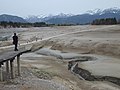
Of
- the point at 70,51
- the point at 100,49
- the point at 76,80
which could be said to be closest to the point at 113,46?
the point at 100,49

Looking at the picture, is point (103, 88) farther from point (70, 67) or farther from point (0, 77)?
point (70, 67)

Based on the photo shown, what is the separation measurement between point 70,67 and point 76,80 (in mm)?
4974

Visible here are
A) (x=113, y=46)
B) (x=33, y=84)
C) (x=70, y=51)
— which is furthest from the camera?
(x=70, y=51)

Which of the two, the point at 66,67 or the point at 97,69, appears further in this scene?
the point at 66,67

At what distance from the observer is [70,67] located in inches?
939

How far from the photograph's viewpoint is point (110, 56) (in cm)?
2678

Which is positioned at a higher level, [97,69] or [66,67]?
[97,69]

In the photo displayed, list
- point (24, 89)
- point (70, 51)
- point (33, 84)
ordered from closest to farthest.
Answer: point (24, 89)
point (33, 84)
point (70, 51)

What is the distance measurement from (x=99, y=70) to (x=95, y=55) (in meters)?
7.90

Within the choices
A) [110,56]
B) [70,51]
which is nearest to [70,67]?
[110,56]

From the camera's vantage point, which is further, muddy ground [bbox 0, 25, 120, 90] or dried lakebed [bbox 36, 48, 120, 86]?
dried lakebed [bbox 36, 48, 120, 86]

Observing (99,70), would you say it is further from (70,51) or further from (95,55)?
(70,51)

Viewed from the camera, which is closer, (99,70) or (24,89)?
(24,89)

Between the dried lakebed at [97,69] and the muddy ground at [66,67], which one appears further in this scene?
the dried lakebed at [97,69]
